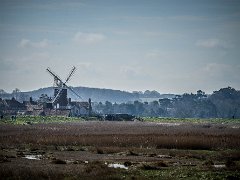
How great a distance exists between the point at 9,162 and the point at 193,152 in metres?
23.5

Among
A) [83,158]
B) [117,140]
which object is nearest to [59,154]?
[83,158]

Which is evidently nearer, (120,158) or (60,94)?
(120,158)

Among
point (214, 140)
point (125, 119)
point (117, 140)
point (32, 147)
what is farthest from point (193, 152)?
point (125, 119)

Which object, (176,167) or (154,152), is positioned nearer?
(176,167)

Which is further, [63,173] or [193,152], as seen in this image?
[193,152]

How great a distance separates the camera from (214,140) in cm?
6469

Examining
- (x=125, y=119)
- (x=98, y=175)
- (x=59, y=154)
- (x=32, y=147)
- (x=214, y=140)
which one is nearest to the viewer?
(x=98, y=175)

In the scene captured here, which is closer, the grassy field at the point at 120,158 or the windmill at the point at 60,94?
the grassy field at the point at 120,158

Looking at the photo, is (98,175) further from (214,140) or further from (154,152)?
(214,140)

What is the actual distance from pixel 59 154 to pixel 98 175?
→ 59.1ft

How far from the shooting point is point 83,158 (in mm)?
49719

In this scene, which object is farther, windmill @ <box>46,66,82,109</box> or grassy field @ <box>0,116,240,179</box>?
windmill @ <box>46,66,82,109</box>

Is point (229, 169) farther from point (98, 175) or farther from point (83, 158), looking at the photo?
point (83, 158)

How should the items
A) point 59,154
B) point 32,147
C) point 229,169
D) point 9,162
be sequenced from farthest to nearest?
1. point 32,147
2. point 59,154
3. point 9,162
4. point 229,169
